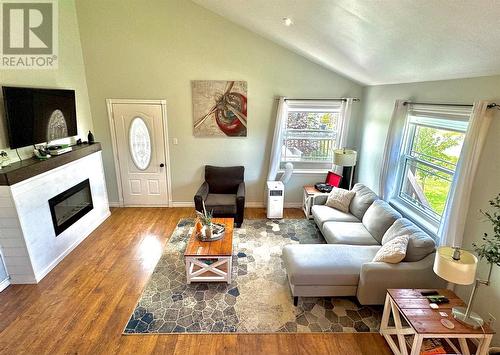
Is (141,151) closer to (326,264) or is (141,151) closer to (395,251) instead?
(326,264)

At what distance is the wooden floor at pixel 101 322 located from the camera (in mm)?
2434

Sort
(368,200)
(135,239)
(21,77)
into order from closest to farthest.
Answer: (21,77) → (368,200) → (135,239)

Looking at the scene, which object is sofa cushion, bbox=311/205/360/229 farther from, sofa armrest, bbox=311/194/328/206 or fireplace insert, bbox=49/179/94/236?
fireplace insert, bbox=49/179/94/236

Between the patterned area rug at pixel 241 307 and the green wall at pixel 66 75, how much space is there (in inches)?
98.6

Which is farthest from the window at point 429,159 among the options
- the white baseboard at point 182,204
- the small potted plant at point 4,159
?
the small potted plant at point 4,159

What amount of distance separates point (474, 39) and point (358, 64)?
200 centimetres

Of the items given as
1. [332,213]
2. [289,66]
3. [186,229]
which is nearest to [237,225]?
[186,229]

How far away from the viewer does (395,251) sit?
107 inches

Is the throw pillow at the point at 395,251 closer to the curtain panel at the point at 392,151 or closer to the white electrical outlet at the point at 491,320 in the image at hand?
the white electrical outlet at the point at 491,320

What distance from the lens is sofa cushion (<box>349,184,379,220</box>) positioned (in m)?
4.02

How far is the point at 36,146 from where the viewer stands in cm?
365

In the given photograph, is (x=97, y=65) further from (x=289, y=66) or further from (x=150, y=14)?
(x=289, y=66)

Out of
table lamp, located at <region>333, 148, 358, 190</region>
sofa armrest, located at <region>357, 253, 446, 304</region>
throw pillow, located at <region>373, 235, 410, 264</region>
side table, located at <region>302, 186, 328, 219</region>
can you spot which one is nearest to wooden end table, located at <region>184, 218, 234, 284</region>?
sofa armrest, located at <region>357, 253, 446, 304</region>

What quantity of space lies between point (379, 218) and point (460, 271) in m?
1.57
